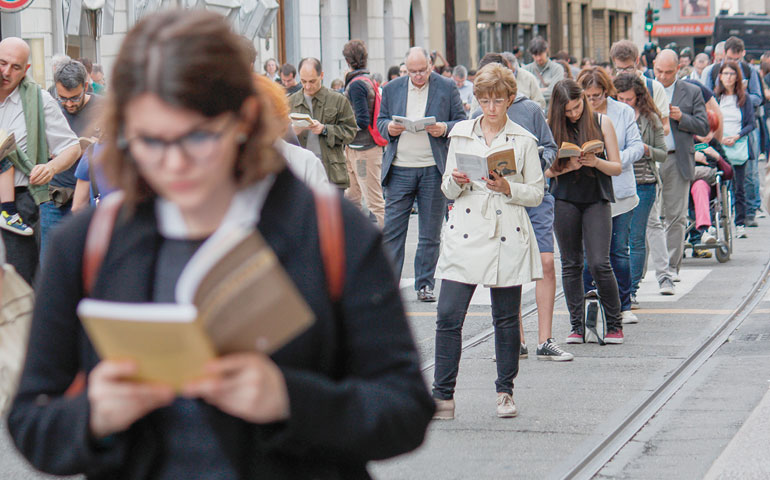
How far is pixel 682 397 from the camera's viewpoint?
22.6 feet

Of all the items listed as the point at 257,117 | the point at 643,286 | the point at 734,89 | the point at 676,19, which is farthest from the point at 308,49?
the point at 676,19

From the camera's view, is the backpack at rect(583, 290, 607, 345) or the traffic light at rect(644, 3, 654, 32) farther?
the traffic light at rect(644, 3, 654, 32)

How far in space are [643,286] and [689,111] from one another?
1576 millimetres

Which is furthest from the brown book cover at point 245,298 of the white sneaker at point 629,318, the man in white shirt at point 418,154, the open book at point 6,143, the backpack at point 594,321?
the man in white shirt at point 418,154

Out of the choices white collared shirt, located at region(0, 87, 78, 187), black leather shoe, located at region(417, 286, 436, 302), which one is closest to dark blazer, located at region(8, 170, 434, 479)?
white collared shirt, located at region(0, 87, 78, 187)

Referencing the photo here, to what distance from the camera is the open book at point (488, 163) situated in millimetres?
6387

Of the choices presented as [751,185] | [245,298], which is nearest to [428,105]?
[751,185]

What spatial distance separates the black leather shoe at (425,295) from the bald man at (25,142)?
3.69 meters

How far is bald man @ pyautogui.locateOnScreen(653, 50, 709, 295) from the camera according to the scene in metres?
10.7

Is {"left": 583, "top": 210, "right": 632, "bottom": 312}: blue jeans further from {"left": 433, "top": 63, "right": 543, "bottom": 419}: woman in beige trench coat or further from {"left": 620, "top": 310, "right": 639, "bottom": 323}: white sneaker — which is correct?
{"left": 433, "top": 63, "right": 543, "bottom": 419}: woman in beige trench coat

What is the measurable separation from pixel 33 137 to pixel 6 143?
0.44 meters

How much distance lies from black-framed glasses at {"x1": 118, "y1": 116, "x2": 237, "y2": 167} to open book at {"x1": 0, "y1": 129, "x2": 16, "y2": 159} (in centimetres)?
547

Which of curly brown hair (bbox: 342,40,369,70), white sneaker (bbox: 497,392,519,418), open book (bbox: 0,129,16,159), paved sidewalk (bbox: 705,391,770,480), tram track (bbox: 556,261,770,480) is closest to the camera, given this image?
paved sidewalk (bbox: 705,391,770,480)

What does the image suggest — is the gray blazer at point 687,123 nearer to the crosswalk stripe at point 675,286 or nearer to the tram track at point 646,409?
the crosswalk stripe at point 675,286
